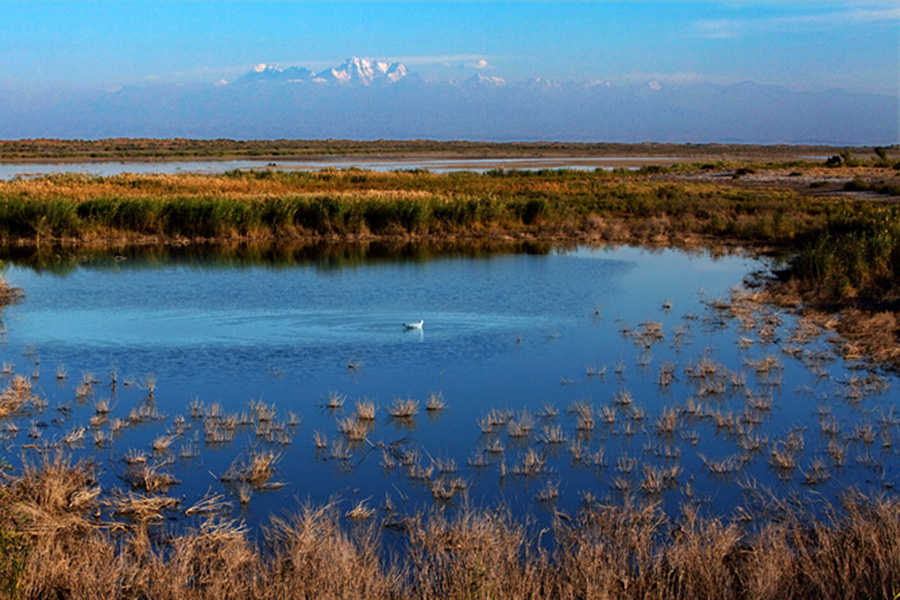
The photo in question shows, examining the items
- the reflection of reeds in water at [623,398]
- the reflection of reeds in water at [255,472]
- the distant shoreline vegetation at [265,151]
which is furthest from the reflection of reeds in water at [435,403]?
the distant shoreline vegetation at [265,151]

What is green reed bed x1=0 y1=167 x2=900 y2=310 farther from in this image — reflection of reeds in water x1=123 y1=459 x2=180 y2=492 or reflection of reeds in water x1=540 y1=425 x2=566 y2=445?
reflection of reeds in water x1=123 y1=459 x2=180 y2=492

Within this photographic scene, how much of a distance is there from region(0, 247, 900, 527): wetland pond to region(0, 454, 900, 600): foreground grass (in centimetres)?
65

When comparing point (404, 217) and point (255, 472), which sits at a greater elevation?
point (404, 217)

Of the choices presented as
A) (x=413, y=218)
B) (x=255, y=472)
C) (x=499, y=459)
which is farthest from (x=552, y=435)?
(x=413, y=218)

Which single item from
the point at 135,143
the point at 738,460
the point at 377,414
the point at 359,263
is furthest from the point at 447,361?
the point at 135,143

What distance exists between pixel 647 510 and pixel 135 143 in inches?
6640

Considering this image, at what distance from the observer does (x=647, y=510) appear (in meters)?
7.16

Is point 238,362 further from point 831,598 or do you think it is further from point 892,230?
point 892,230

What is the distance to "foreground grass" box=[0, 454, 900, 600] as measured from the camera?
579 cm

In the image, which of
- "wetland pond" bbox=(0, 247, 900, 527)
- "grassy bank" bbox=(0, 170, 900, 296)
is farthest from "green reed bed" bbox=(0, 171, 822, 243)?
"wetland pond" bbox=(0, 247, 900, 527)

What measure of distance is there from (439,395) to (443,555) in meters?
5.51

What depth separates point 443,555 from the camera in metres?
6.36

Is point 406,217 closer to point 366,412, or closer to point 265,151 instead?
point 366,412

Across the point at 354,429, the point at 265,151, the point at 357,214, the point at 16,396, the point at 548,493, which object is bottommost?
the point at 548,493
